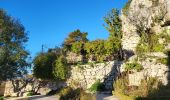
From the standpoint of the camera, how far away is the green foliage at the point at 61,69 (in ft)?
127

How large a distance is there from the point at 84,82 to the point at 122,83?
50.4ft

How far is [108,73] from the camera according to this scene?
3684 centimetres

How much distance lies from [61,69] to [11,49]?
5.99 metres

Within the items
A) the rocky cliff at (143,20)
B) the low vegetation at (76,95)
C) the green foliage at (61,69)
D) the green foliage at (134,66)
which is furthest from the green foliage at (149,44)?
the low vegetation at (76,95)

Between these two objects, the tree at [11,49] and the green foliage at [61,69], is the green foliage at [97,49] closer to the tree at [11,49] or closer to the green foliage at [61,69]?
the green foliage at [61,69]

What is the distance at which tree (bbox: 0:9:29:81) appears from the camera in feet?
114

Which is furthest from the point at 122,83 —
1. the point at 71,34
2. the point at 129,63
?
the point at 71,34

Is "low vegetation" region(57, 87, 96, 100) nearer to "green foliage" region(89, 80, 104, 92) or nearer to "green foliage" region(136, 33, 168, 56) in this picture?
"green foliage" region(89, 80, 104, 92)

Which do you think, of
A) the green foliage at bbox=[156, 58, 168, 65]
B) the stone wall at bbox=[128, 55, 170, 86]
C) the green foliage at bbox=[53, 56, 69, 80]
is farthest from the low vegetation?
the green foliage at bbox=[53, 56, 69, 80]

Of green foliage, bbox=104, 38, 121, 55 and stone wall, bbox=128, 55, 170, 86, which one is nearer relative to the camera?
stone wall, bbox=128, 55, 170, 86

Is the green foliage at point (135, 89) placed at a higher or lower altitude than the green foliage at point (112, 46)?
lower

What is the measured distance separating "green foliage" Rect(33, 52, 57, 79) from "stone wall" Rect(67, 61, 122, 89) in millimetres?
3410

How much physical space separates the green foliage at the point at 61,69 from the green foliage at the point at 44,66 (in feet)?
4.48

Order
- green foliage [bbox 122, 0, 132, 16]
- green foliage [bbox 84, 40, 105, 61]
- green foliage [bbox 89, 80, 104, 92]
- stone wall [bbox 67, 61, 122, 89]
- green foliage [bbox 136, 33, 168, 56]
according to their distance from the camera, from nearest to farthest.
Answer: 1. green foliage [bbox 89, 80, 104, 92]
2. green foliage [bbox 136, 33, 168, 56]
3. stone wall [bbox 67, 61, 122, 89]
4. green foliage [bbox 84, 40, 105, 61]
5. green foliage [bbox 122, 0, 132, 16]
